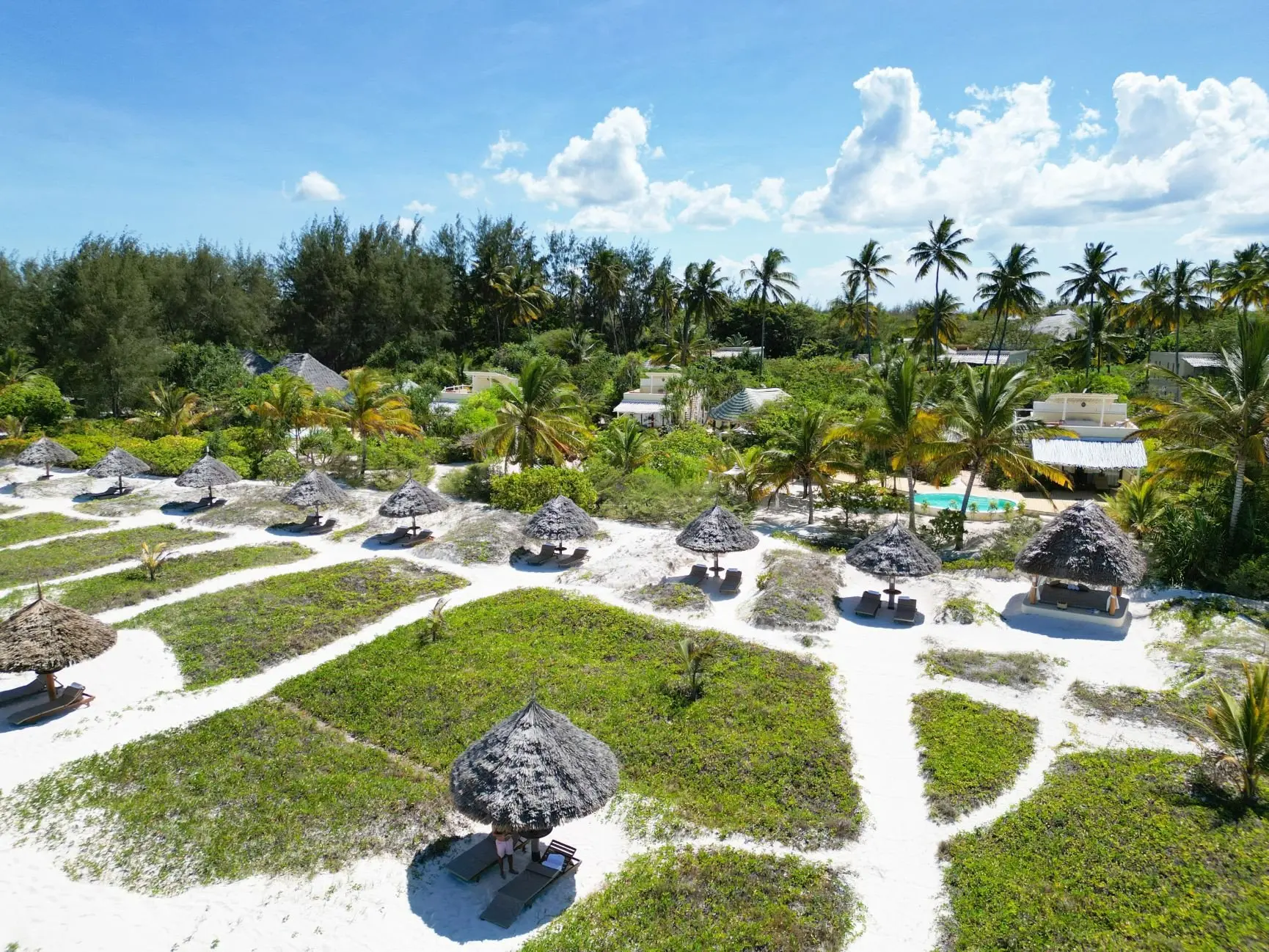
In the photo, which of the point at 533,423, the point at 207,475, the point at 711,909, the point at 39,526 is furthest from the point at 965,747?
the point at 39,526

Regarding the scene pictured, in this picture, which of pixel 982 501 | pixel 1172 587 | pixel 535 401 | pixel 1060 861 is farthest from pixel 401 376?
pixel 1060 861

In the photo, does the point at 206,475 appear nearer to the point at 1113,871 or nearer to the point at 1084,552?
the point at 1084,552

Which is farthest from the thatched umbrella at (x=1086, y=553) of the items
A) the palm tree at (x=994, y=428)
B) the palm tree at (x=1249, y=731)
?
the palm tree at (x=1249, y=731)

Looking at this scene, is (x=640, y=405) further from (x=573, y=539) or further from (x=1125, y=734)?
(x=1125, y=734)

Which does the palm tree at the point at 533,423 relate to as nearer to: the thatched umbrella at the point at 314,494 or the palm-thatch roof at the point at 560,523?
the thatched umbrella at the point at 314,494

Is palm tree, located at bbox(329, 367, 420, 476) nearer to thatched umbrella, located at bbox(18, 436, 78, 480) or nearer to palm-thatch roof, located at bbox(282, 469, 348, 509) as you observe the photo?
palm-thatch roof, located at bbox(282, 469, 348, 509)
